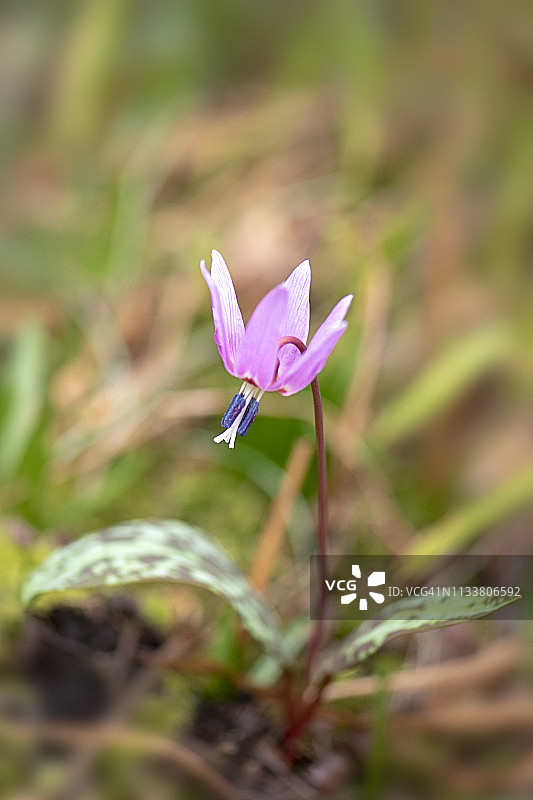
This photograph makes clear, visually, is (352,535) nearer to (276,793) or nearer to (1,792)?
(276,793)

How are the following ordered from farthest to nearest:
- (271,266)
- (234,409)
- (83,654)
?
1. (271,266)
2. (83,654)
3. (234,409)

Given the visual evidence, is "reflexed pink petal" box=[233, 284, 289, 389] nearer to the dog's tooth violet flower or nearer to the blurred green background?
the dog's tooth violet flower

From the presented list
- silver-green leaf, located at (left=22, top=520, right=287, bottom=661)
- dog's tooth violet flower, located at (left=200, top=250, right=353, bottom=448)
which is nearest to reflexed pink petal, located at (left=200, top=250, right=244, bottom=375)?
dog's tooth violet flower, located at (left=200, top=250, right=353, bottom=448)

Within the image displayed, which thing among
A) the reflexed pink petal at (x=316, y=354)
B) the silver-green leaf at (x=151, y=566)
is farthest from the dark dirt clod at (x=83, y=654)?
the reflexed pink petal at (x=316, y=354)

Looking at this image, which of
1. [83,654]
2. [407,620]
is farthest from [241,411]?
[83,654]

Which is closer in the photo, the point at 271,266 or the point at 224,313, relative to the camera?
the point at 224,313

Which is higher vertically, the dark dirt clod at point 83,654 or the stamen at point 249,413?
the stamen at point 249,413

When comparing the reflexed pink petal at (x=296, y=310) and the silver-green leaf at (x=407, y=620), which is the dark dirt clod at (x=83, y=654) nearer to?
the silver-green leaf at (x=407, y=620)

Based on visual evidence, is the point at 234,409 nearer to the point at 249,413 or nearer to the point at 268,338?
the point at 249,413

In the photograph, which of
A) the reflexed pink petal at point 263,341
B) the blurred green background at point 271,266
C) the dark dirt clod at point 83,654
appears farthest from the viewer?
the blurred green background at point 271,266
